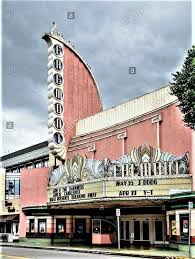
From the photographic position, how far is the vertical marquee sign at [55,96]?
49.8m

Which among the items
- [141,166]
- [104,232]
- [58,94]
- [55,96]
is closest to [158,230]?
[104,232]

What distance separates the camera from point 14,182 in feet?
233

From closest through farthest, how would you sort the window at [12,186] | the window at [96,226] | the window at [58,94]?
the window at [96,226] < the window at [58,94] < the window at [12,186]

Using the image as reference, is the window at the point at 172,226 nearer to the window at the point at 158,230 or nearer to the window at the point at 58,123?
the window at the point at 158,230

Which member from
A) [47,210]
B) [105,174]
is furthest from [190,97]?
[47,210]

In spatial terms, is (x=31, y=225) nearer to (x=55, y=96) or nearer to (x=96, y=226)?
(x=96, y=226)

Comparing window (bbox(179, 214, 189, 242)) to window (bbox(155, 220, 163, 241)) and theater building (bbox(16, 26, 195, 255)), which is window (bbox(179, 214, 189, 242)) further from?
window (bbox(155, 220, 163, 241))

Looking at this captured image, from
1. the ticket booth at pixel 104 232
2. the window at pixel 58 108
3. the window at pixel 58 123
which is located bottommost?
the ticket booth at pixel 104 232

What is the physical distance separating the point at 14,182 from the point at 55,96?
2402cm

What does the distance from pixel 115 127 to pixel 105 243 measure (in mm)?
9353

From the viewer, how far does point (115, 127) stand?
145ft

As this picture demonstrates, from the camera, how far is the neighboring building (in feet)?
204

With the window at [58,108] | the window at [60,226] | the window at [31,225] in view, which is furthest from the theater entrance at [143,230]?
the window at [58,108]

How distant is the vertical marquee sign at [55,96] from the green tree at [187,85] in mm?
21015
